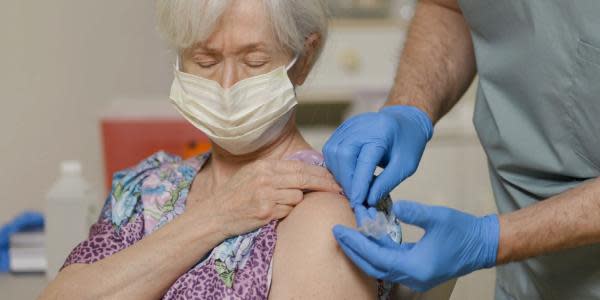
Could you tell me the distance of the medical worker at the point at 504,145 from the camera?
127cm

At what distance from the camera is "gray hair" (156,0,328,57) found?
4.61 ft

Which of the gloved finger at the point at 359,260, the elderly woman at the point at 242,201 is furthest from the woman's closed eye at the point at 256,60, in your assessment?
the gloved finger at the point at 359,260

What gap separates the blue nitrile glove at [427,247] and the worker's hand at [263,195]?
12 cm

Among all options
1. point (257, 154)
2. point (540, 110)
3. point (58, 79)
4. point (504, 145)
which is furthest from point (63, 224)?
point (540, 110)

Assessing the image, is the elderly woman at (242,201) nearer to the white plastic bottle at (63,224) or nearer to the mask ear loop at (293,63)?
the mask ear loop at (293,63)

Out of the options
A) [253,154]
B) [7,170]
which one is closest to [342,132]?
[253,154]

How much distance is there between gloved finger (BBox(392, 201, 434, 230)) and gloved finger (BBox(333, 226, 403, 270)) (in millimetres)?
56

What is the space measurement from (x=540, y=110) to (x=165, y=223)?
2.28 feet

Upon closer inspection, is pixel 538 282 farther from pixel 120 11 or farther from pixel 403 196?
pixel 120 11

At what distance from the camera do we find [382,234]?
4.16 ft

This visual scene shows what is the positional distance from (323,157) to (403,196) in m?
0.63

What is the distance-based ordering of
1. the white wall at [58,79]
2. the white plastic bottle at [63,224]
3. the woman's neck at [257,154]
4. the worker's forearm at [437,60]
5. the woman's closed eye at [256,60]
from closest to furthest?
1. the woman's closed eye at [256,60]
2. the woman's neck at [257,154]
3. the worker's forearm at [437,60]
4. the white plastic bottle at [63,224]
5. the white wall at [58,79]

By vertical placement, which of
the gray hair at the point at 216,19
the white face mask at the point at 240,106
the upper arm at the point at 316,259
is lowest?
the upper arm at the point at 316,259

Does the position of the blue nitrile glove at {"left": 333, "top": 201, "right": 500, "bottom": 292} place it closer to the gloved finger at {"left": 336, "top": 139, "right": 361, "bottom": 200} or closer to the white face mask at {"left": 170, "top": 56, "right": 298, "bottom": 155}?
the gloved finger at {"left": 336, "top": 139, "right": 361, "bottom": 200}
